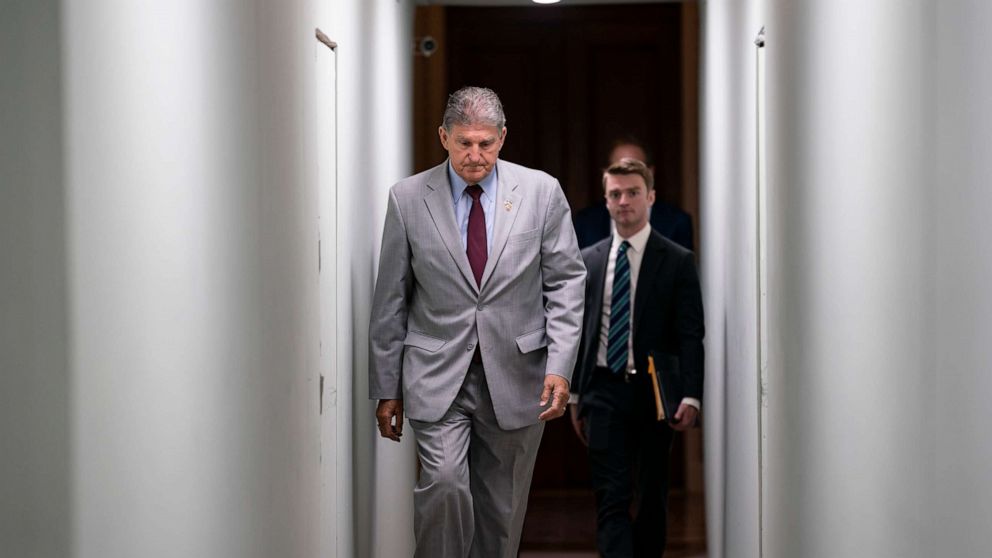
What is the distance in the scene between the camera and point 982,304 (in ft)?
7.20

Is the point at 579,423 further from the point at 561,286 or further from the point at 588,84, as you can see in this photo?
the point at 588,84

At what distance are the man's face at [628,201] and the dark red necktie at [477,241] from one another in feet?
3.19

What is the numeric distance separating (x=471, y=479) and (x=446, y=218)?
84 cm

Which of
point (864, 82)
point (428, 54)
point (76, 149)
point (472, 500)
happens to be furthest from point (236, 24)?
point (428, 54)

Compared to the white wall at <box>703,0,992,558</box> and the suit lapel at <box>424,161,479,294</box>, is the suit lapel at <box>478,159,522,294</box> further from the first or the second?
the white wall at <box>703,0,992,558</box>

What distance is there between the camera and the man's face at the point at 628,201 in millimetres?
4945

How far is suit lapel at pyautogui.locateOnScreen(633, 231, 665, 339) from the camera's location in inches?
191

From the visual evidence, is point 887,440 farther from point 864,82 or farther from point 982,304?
point 864,82

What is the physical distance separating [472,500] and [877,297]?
180 cm

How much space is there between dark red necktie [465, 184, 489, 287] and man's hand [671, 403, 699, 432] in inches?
44.4

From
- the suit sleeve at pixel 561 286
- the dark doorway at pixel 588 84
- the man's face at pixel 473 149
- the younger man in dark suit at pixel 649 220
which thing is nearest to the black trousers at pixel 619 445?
the suit sleeve at pixel 561 286

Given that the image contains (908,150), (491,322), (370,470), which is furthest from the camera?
(370,470)

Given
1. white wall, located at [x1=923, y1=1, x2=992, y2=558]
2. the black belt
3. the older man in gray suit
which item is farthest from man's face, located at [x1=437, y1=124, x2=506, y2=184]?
white wall, located at [x1=923, y1=1, x2=992, y2=558]

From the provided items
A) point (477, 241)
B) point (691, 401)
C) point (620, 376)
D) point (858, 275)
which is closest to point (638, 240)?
point (620, 376)
